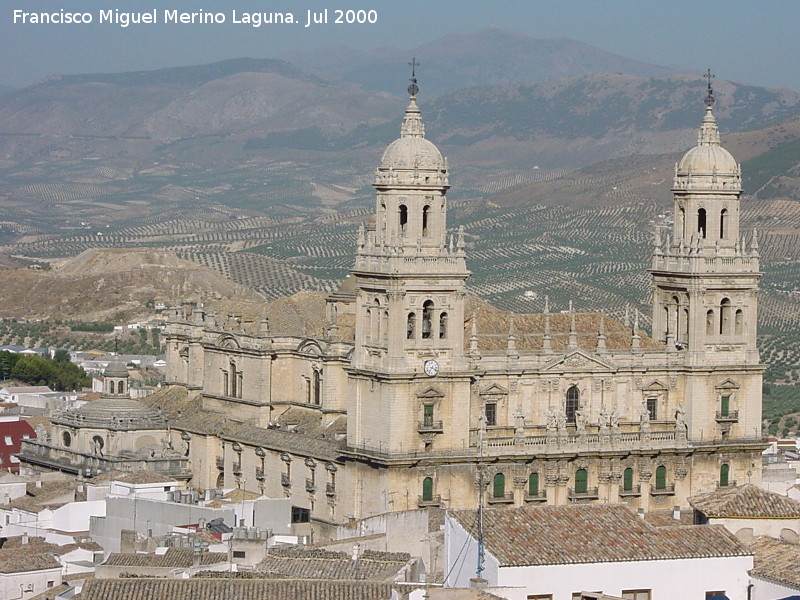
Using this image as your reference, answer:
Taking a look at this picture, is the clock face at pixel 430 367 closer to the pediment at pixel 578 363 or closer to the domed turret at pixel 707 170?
the pediment at pixel 578 363

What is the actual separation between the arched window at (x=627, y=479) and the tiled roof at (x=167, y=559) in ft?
94.8

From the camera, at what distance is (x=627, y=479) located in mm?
93875

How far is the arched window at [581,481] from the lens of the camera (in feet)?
Answer: 304

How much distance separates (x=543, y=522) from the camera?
61.3 meters

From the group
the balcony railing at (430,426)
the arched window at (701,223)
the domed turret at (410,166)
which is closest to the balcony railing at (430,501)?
the balcony railing at (430,426)

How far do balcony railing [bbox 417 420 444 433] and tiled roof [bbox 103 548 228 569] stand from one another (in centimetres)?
2237

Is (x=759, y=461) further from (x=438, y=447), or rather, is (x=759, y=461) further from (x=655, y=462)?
(x=438, y=447)

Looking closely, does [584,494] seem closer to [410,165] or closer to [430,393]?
[430,393]

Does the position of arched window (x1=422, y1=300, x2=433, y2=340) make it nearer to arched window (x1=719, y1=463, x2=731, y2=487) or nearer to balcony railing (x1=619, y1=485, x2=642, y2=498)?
balcony railing (x1=619, y1=485, x2=642, y2=498)

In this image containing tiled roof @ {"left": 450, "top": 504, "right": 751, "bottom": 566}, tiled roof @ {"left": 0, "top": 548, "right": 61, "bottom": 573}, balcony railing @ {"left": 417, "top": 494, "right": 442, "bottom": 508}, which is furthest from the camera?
balcony railing @ {"left": 417, "top": 494, "right": 442, "bottom": 508}

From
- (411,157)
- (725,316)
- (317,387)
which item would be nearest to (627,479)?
(725,316)

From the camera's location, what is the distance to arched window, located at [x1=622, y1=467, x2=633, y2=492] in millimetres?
93688

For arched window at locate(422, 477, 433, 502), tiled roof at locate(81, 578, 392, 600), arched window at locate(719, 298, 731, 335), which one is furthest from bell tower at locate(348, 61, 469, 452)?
tiled roof at locate(81, 578, 392, 600)

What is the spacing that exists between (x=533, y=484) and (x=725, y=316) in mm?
11290
